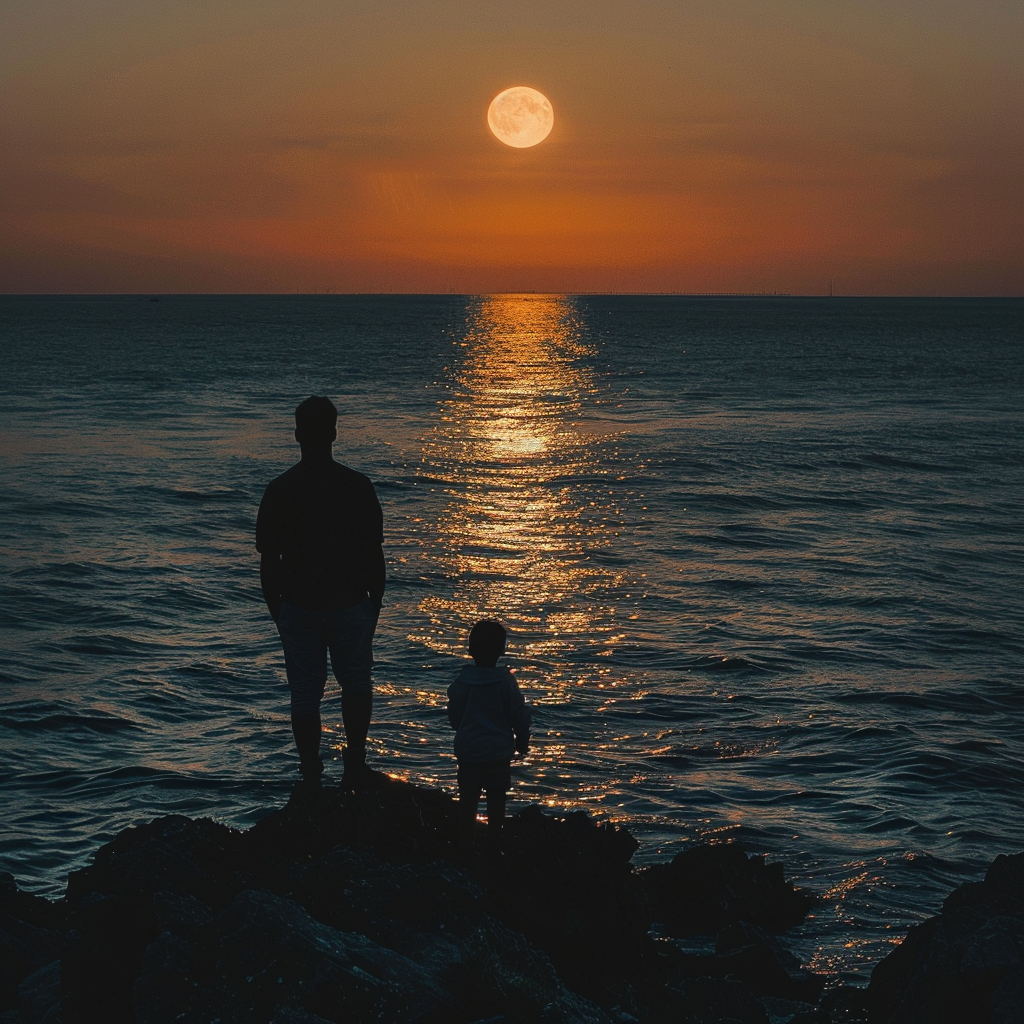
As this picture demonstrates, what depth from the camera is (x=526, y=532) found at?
22297 mm

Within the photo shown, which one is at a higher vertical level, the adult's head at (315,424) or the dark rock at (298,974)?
the adult's head at (315,424)

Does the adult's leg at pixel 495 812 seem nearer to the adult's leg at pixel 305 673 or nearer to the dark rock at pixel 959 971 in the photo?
the adult's leg at pixel 305 673

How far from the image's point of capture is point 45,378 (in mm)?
59219

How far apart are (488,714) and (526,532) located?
15.9m

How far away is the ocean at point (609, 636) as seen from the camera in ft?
30.9

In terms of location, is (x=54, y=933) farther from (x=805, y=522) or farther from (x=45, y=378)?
(x=45, y=378)

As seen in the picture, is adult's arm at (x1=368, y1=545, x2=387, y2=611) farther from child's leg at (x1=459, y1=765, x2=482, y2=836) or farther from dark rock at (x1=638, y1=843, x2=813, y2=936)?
dark rock at (x1=638, y1=843, x2=813, y2=936)

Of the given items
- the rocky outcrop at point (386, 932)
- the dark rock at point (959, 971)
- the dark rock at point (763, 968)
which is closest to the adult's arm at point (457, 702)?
the rocky outcrop at point (386, 932)

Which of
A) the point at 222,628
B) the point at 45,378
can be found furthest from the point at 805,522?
the point at 45,378

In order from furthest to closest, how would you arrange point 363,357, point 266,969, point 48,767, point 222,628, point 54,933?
point 363,357, point 222,628, point 48,767, point 54,933, point 266,969

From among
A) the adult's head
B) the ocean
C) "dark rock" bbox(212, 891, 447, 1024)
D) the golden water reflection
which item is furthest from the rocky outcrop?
the golden water reflection

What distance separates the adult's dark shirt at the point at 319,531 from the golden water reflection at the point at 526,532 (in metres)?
6.36

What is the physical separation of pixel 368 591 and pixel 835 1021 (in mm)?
3159

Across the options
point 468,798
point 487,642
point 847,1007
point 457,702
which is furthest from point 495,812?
point 847,1007
